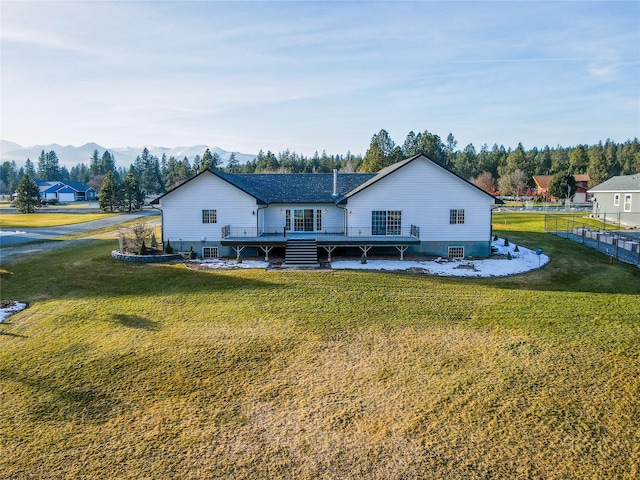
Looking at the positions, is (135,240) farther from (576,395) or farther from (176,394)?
(576,395)

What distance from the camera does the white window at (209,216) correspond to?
25.8m

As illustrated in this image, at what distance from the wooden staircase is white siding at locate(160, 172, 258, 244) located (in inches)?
130

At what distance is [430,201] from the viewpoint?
82.9ft

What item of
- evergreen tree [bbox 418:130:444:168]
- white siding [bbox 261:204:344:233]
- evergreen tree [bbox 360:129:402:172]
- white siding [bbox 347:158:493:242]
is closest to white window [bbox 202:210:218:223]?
white siding [bbox 261:204:344:233]

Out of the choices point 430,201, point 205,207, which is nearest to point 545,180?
point 430,201

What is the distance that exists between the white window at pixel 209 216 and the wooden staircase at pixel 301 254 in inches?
201

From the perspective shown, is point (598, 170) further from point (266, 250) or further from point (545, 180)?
point (266, 250)

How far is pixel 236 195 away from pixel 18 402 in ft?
55.7

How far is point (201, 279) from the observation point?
1986 centimetres

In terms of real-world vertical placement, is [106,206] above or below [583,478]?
above

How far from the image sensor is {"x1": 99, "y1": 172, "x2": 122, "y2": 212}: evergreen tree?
6341cm

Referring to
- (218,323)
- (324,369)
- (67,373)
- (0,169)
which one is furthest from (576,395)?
(0,169)

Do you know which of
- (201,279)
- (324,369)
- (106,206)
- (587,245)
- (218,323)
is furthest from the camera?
(106,206)

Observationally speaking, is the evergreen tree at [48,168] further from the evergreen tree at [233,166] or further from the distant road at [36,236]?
the distant road at [36,236]
